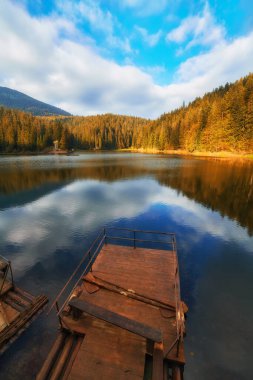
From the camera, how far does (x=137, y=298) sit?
27.2 feet

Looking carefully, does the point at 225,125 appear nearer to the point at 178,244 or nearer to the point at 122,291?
the point at 178,244

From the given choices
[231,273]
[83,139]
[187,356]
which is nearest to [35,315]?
[187,356]

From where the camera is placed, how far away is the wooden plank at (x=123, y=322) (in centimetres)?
559

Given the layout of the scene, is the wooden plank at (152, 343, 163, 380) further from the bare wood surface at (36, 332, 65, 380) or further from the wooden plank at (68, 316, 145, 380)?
the bare wood surface at (36, 332, 65, 380)

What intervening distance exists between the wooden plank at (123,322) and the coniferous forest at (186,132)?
9094 cm

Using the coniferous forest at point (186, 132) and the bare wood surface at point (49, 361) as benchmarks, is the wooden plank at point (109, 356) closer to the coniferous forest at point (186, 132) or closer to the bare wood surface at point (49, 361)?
the bare wood surface at point (49, 361)

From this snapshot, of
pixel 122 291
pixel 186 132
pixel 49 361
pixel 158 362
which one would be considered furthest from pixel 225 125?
pixel 49 361

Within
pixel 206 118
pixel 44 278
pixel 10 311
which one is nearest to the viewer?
pixel 10 311

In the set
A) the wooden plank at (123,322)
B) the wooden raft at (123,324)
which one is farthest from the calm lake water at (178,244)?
the wooden plank at (123,322)

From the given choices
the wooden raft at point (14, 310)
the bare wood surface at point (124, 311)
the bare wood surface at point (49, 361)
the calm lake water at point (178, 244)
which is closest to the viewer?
the bare wood surface at point (49, 361)

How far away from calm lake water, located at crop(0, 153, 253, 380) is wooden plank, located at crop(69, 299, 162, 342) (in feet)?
10.5

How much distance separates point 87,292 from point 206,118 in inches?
4333

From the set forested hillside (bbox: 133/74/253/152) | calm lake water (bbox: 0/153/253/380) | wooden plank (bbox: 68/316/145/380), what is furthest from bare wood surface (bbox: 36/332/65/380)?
forested hillside (bbox: 133/74/253/152)

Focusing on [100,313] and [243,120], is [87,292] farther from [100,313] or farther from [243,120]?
[243,120]
